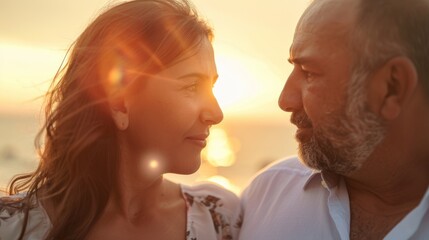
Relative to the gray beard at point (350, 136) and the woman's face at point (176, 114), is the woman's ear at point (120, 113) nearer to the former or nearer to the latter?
the woman's face at point (176, 114)

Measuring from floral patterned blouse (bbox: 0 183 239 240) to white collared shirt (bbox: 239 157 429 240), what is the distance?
11 centimetres

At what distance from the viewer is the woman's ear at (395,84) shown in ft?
9.12

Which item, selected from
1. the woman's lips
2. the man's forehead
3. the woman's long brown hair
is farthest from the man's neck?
the woman's long brown hair

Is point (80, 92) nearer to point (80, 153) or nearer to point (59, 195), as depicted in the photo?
point (80, 153)

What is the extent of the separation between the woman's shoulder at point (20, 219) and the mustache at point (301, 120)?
1477 millimetres

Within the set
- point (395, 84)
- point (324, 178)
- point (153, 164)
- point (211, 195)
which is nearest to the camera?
point (395, 84)

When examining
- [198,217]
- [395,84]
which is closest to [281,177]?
[198,217]

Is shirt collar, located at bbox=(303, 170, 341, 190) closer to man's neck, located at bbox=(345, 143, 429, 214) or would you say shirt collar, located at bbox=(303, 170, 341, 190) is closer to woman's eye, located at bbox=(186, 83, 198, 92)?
man's neck, located at bbox=(345, 143, 429, 214)

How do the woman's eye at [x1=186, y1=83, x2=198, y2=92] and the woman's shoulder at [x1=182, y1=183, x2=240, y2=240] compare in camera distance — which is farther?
the woman's shoulder at [x1=182, y1=183, x2=240, y2=240]

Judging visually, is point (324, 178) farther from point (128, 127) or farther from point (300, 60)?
point (128, 127)

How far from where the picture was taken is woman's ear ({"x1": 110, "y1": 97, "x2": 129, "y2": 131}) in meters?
3.11

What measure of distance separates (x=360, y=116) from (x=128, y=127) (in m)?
1.32

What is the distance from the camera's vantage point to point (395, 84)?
2.84 meters

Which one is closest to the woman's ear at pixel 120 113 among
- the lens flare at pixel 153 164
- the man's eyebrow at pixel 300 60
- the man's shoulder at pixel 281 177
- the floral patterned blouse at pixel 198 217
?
the lens flare at pixel 153 164
